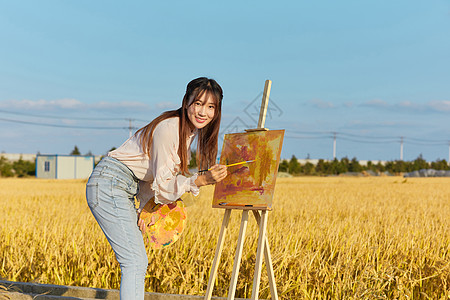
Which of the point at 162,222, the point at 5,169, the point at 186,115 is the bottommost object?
the point at 162,222

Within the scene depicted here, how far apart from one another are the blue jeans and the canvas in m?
0.81

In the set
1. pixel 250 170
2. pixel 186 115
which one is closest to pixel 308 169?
pixel 250 170

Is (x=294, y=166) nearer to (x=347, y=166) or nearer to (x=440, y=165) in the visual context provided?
(x=347, y=166)

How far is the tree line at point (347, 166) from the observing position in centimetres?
3844

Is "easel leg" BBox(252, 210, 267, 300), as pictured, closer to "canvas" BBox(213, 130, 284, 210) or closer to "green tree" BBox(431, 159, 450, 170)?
"canvas" BBox(213, 130, 284, 210)

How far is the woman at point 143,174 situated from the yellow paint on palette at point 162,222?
0.18 m

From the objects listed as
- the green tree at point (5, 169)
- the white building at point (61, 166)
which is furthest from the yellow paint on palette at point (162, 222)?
the green tree at point (5, 169)

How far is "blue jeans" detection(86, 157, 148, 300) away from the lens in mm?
2625

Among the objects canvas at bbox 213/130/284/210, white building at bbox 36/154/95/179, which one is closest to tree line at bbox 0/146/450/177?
white building at bbox 36/154/95/179

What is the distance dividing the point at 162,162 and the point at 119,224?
469mm

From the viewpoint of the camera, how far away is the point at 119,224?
2668 mm

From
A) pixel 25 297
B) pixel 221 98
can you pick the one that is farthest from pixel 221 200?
pixel 25 297

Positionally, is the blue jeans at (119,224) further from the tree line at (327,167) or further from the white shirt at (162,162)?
the tree line at (327,167)

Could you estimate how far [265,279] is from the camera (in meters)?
3.79
